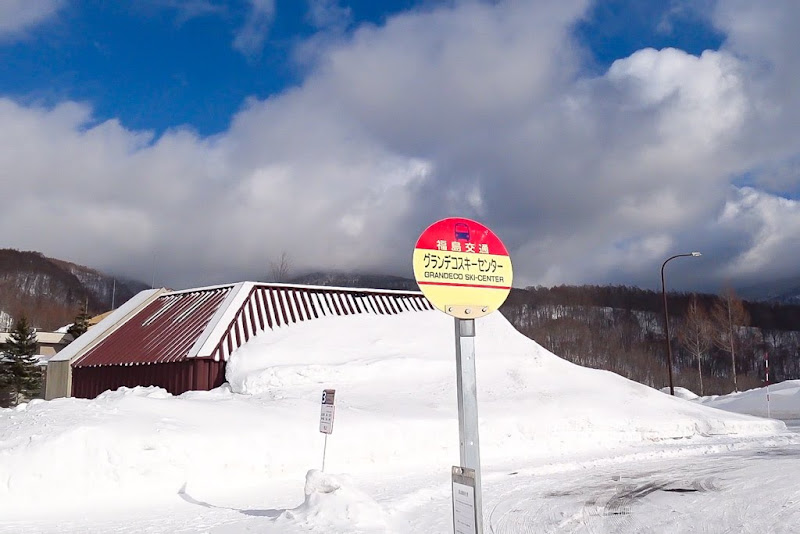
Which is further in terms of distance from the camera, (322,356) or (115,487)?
(322,356)

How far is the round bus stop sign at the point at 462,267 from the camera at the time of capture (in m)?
4.89

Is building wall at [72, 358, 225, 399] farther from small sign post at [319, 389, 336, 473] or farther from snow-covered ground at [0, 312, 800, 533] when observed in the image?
small sign post at [319, 389, 336, 473]

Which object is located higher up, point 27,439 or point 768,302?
point 768,302

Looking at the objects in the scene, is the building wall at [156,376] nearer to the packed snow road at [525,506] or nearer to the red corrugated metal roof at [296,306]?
the red corrugated metal roof at [296,306]

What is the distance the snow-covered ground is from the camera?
10.4m

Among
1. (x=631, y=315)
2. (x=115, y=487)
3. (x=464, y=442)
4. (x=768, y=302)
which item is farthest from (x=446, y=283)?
(x=768, y=302)

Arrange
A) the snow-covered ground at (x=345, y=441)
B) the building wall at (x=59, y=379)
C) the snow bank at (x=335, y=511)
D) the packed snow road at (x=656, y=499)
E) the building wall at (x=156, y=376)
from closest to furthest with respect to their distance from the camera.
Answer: the snow bank at (x=335, y=511) → the packed snow road at (x=656, y=499) → the snow-covered ground at (x=345, y=441) → the building wall at (x=156, y=376) → the building wall at (x=59, y=379)

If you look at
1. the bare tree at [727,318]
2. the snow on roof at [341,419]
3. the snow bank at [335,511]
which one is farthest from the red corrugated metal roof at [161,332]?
the bare tree at [727,318]

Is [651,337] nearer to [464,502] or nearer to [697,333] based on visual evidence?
[697,333]

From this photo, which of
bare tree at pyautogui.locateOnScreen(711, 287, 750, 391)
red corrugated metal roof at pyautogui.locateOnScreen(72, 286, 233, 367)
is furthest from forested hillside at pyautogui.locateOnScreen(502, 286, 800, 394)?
red corrugated metal roof at pyautogui.locateOnScreen(72, 286, 233, 367)

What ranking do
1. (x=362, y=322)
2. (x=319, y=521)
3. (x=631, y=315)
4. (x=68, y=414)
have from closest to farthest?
(x=319, y=521), (x=68, y=414), (x=362, y=322), (x=631, y=315)

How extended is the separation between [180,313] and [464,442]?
26207 mm

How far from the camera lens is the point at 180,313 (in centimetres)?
2888

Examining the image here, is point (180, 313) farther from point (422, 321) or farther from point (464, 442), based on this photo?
point (464, 442)
